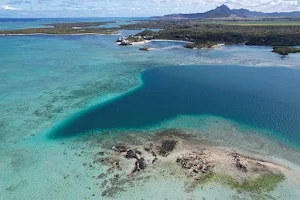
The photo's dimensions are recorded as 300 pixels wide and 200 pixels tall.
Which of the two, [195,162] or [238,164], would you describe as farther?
[195,162]

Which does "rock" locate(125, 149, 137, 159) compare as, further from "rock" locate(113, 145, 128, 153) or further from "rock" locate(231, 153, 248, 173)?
"rock" locate(231, 153, 248, 173)

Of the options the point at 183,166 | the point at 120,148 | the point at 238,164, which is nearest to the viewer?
the point at 183,166

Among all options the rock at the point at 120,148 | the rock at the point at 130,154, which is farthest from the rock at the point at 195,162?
the rock at the point at 120,148

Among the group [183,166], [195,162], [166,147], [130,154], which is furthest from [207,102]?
[130,154]

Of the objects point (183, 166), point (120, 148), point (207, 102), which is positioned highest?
point (120, 148)

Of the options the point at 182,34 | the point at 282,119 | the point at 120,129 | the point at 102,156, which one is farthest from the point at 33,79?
the point at 182,34

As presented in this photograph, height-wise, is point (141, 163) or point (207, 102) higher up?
point (141, 163)

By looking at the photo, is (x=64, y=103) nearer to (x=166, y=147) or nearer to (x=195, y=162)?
(x=166, y=147)
